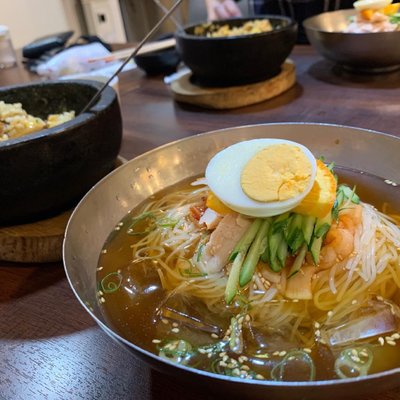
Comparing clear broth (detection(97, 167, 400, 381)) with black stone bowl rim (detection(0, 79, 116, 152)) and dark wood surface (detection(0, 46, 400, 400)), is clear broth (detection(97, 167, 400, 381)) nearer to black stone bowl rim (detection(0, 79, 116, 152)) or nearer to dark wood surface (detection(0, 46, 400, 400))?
dark wood surface (detection(0, 46, 400, 400))

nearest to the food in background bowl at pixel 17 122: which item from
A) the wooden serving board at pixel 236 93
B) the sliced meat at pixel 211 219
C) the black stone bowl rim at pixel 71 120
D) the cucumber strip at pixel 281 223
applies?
the black stone bowl rim at pixel 71 120

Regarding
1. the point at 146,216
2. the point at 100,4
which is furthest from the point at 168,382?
the point at 100,4

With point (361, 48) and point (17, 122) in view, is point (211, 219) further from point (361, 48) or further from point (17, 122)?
point (361, 48)

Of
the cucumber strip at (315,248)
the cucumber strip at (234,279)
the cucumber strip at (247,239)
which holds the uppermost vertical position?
the cucumber strip at (247,239)


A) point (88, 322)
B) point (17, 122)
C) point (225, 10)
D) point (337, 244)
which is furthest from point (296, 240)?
point (225, 10)

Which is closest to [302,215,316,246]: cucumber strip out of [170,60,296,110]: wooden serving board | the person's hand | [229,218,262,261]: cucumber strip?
[229,218,262,261]: cucumber strip

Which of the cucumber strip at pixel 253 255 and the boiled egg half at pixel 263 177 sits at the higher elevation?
the boiled egg half at pixel 263 177

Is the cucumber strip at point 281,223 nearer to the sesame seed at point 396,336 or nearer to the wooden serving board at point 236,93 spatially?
the sesame seed at point 396,336
